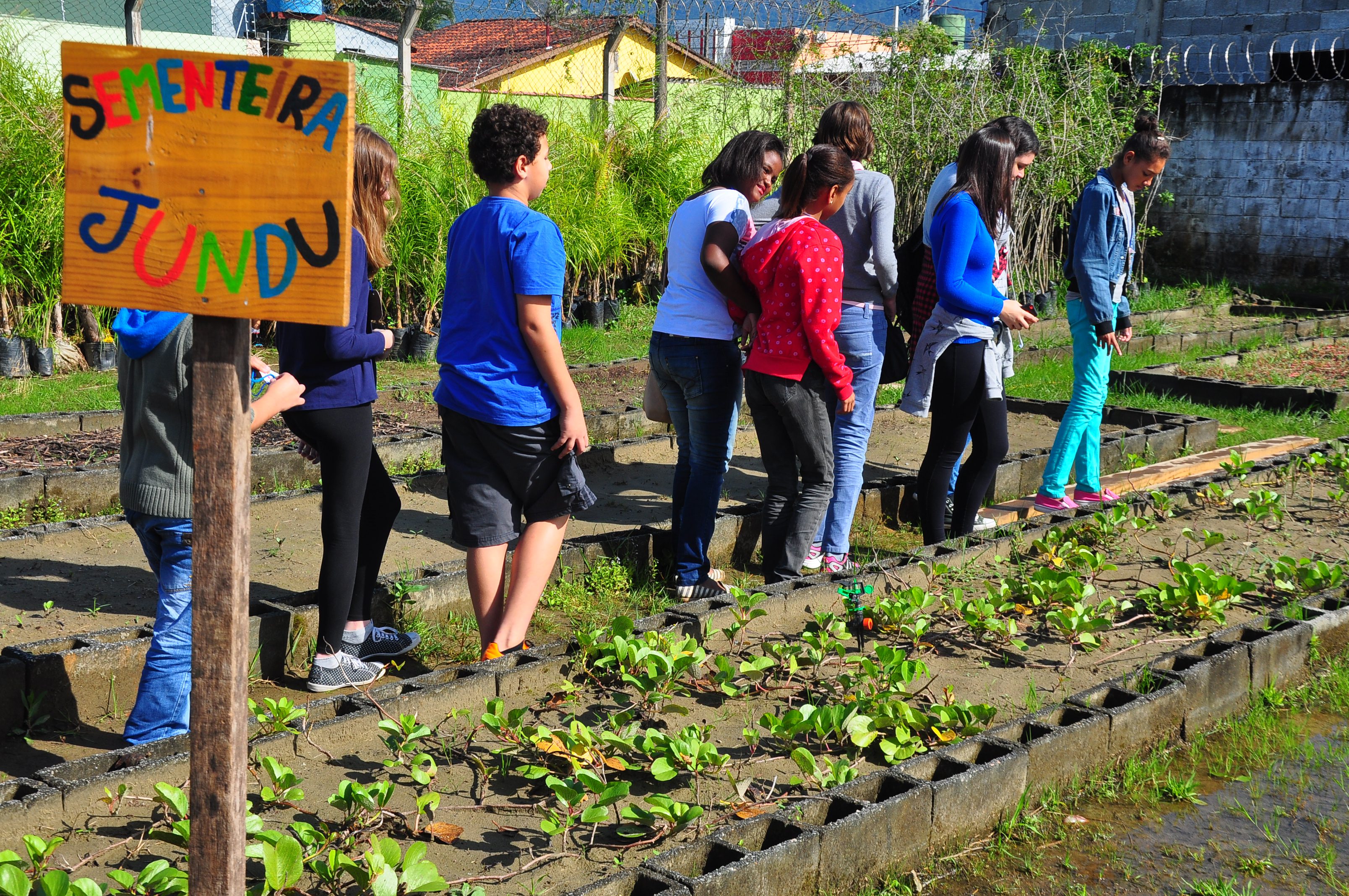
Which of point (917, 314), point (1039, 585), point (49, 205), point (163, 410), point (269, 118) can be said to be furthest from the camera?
point (49, 205)

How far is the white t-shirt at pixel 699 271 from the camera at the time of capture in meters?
4.52

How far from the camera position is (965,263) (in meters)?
4.77

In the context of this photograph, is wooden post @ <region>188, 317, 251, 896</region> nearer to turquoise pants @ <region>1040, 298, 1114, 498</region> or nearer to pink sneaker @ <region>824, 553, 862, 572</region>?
pink sneaker @ <region>824, 553, 862, 572</region>

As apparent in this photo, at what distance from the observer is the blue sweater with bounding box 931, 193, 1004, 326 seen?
15.6 ft

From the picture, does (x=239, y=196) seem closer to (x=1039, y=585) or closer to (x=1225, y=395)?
(x=1039, y=585)

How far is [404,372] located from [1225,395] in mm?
6179

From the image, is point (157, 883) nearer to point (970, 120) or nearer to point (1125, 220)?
point (1125, 220)

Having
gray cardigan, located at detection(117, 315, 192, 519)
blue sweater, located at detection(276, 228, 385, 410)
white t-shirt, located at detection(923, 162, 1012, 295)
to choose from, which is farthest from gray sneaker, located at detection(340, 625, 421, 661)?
white t-shirt, located at detection(923, 162, 1012, 295)

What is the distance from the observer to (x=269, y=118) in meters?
1.97

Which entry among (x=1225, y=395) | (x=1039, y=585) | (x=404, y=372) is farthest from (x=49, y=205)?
(x=1225, y=395)

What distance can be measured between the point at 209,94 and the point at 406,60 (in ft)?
31.1

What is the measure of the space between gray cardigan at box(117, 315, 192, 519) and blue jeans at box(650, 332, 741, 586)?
1.89 metres

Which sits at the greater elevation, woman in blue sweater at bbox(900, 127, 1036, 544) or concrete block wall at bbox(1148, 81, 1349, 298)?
concrete block wall at bbox(1148, 81, 1349, 298)

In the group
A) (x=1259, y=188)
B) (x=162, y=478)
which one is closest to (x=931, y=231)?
(x=162, y=478)
